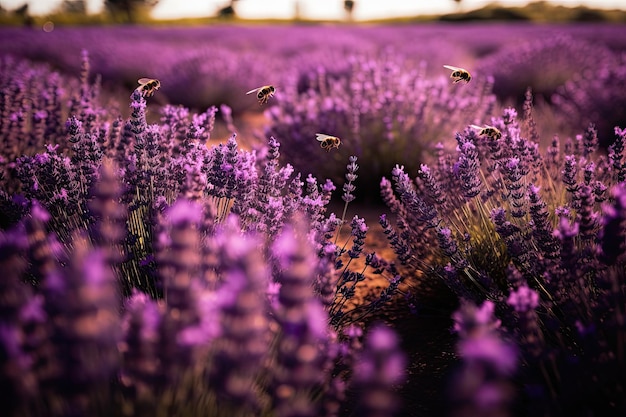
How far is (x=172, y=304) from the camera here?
966mm

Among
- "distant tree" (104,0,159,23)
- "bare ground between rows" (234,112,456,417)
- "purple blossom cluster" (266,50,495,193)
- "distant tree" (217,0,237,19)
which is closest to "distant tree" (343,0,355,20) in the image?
"distant tree" (217,0,237,19)

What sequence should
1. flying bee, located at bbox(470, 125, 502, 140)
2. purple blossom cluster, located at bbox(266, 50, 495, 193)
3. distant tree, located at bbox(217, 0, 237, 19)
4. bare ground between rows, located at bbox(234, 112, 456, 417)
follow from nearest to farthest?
1. bare ground between rows, located at bbox(234, 112, 456, 417)
2. flying bee, located at bbox(470, 125, 502, 140)
3. purple blossom cluster, located at bbox(266, 50, 495, 193)
4. distant tree, located at bbox(217, 0, 237, 19)

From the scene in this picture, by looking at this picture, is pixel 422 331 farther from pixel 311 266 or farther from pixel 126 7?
pixel 126 7

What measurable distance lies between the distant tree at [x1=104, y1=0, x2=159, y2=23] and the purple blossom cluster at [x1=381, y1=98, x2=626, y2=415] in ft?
151

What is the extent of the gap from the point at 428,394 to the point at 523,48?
8478 millimetres

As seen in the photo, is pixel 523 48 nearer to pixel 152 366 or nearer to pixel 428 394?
pixel 428 394

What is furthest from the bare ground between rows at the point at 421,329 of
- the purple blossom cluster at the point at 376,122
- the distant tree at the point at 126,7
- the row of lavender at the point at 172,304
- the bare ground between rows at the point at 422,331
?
the distant tree at the point at 126,7

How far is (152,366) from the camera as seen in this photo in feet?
3.23

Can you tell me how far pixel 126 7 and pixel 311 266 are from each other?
48163mm

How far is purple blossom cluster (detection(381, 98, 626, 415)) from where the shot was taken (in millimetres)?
1368

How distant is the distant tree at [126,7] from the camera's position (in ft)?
142

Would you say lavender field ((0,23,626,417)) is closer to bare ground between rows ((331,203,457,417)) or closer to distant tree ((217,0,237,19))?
bare ground between rows ((331,203,457,417))

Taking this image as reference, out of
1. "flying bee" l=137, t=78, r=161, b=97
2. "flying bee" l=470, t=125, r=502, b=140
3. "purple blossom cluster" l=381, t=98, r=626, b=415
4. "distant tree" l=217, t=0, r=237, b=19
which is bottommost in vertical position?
"distant tree" l=217, t=0, r=237, b=19

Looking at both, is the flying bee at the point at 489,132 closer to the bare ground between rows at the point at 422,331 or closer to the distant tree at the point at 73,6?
the bare ground between rows at the point at 422,331
